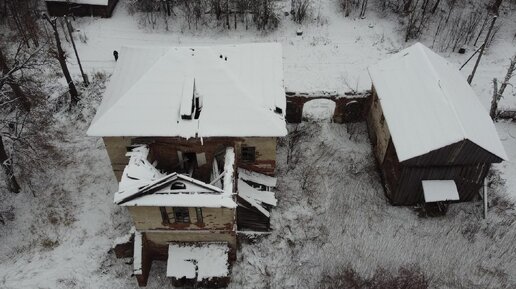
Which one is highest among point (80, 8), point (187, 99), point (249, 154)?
point (187, 99)

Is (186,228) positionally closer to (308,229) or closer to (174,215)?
(174,215)

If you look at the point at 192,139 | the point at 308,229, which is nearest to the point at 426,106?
the point at 308,229

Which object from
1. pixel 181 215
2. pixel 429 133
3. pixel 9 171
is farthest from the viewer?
pixel 9 171

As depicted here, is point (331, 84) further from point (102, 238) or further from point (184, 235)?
point (102, 238)

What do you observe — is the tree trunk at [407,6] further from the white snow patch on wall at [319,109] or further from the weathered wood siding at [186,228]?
the weathered wood siding at [186,228]

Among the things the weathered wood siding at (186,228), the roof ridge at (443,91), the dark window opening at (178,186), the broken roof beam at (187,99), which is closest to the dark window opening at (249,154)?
the broken roof beam at (187,99)

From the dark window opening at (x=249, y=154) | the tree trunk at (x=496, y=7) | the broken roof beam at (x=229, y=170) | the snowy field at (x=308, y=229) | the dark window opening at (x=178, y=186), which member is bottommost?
the snowy field at (x=308, y=229)

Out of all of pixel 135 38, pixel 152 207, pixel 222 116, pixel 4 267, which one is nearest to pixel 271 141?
pixel 222 116
